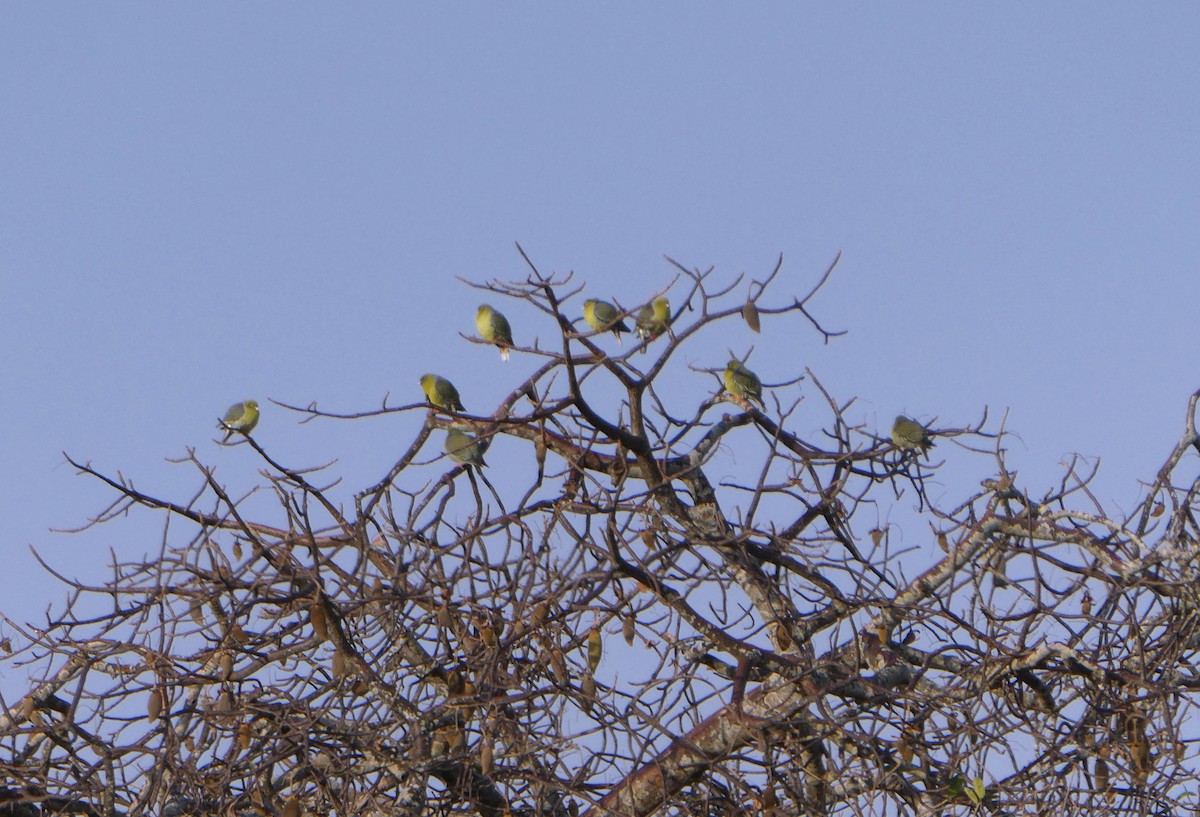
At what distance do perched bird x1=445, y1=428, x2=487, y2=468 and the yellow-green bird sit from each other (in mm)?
770

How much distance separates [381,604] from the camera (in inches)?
181

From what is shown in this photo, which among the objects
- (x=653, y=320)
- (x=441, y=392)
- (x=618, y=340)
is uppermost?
(x=441, y=392)

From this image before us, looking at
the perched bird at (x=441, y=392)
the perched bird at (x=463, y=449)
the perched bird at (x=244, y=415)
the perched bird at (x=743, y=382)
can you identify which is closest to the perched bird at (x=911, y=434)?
the perched bird at (x=743, y=382)

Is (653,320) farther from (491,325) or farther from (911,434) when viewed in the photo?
(491,325)

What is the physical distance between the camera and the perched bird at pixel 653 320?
4562 millimetres

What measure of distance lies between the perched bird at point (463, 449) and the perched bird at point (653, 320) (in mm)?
770

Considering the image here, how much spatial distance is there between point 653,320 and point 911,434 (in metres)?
1.99

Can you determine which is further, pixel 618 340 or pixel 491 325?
pixel 491 325

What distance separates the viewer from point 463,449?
17.6ft

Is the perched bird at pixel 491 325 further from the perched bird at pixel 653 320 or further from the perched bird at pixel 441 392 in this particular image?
the perched bird at pixel 653 320

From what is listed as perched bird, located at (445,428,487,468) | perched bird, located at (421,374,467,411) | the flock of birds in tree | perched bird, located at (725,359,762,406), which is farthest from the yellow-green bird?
perched bird, located at (421,374,467,411)

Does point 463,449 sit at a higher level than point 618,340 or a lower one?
lower

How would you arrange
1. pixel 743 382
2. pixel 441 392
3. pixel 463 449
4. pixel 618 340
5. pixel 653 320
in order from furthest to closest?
pixel 441 392 → pixel 743 382 → pixel 618 340 → pixel 463 449 → pixel 653 320

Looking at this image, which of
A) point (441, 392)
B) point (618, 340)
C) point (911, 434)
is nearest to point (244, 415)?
point (441, 392)
